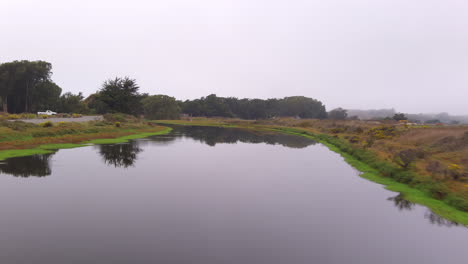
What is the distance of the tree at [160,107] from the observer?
13450cm

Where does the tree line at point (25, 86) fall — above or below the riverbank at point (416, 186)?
above

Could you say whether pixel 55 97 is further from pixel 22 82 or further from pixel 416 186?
→ pixel 416 186

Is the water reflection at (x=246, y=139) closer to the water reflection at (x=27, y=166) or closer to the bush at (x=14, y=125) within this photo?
the bush at (x=14, y=125)

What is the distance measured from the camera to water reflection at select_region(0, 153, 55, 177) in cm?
1891

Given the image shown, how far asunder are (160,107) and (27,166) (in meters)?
117

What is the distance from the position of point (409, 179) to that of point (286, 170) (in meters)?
9.41

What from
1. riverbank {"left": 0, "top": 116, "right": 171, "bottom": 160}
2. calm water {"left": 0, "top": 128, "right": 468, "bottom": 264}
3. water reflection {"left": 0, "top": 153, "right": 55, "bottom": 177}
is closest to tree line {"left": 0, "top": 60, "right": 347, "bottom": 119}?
riverbank {"left": 0, "top": 116, "right": 171, "bottom": 160}

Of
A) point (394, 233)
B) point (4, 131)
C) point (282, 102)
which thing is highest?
point (282, 102)

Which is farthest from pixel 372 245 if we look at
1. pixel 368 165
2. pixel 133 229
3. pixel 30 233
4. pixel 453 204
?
pixel 368 165

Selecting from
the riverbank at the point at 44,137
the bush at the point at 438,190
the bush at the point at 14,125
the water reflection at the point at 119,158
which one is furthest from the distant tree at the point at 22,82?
the bush at the point at 438,190

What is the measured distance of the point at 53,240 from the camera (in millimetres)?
9641

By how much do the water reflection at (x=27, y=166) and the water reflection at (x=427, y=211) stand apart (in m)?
22.6

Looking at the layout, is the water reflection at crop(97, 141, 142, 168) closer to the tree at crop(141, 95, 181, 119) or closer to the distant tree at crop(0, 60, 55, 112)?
the distant tree at crop(0, 60, 55, 112)

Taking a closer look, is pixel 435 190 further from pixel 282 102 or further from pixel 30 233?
pixel 282 102
